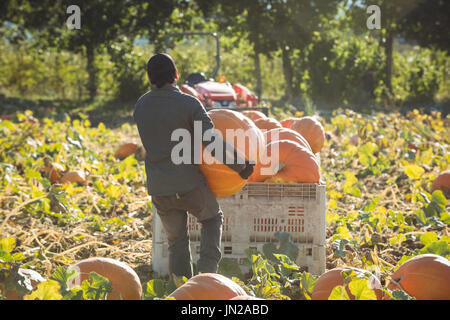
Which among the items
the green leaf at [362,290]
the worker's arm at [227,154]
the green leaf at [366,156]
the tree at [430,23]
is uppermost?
the tree at [430,23]

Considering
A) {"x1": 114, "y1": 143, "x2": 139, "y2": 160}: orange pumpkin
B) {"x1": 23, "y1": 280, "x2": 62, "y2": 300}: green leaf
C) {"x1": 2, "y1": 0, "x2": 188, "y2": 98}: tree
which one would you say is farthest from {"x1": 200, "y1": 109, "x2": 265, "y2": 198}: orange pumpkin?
{"x1": 2, "y1": 0, "x2": 188, "y2": 98}: tree

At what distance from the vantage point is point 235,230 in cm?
311

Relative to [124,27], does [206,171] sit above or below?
below

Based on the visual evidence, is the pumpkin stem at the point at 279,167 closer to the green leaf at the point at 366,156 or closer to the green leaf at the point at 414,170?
the green leaf at the point at 414,170

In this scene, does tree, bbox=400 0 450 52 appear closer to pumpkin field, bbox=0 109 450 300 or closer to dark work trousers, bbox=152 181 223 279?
pumpkin field, bbox=0 109 450 300

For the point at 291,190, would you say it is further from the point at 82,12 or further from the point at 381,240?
the point at 82,12

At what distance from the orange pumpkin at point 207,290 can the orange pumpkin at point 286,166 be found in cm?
107

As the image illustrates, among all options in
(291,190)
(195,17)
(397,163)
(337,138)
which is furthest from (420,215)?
(195,17)

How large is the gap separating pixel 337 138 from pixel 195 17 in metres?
8.78

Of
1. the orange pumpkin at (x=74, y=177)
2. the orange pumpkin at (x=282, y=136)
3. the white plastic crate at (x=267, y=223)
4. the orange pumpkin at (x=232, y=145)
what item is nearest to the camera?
the orange pumpkin at (x=232, y=145)

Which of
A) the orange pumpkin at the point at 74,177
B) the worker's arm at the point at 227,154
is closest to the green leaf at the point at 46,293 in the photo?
the worker's arm at the point at 227,154

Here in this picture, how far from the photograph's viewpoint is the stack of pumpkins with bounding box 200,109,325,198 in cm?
279

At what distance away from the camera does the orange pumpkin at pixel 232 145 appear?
275 centimetres

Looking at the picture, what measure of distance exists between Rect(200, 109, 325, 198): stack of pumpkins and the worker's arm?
107mm
